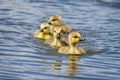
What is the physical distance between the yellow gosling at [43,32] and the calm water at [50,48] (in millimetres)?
214

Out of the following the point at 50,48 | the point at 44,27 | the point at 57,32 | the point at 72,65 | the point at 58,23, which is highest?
the point at 58,23

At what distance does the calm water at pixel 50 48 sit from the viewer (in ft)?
36.4

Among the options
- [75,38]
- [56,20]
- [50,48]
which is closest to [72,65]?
[75,38]

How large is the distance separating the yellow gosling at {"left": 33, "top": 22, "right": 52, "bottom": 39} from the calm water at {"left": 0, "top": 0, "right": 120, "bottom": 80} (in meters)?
0.21

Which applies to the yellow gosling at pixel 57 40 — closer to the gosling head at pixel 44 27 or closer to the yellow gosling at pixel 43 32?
the yellow gosling at pixel 43 32

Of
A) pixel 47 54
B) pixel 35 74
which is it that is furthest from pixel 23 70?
pixel 47 54

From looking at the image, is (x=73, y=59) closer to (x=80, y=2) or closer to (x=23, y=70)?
(x=23, y=70)

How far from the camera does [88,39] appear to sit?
1492cm

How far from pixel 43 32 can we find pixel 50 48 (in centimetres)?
168

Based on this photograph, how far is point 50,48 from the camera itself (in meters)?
14.0

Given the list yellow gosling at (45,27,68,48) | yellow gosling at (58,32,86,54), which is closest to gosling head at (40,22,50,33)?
yellow gosling at (45,27,68,48)

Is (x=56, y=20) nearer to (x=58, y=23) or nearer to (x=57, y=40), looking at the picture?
(x=58, y=23)

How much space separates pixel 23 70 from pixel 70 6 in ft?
27.2

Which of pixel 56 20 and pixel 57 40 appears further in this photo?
pixel 56 20
